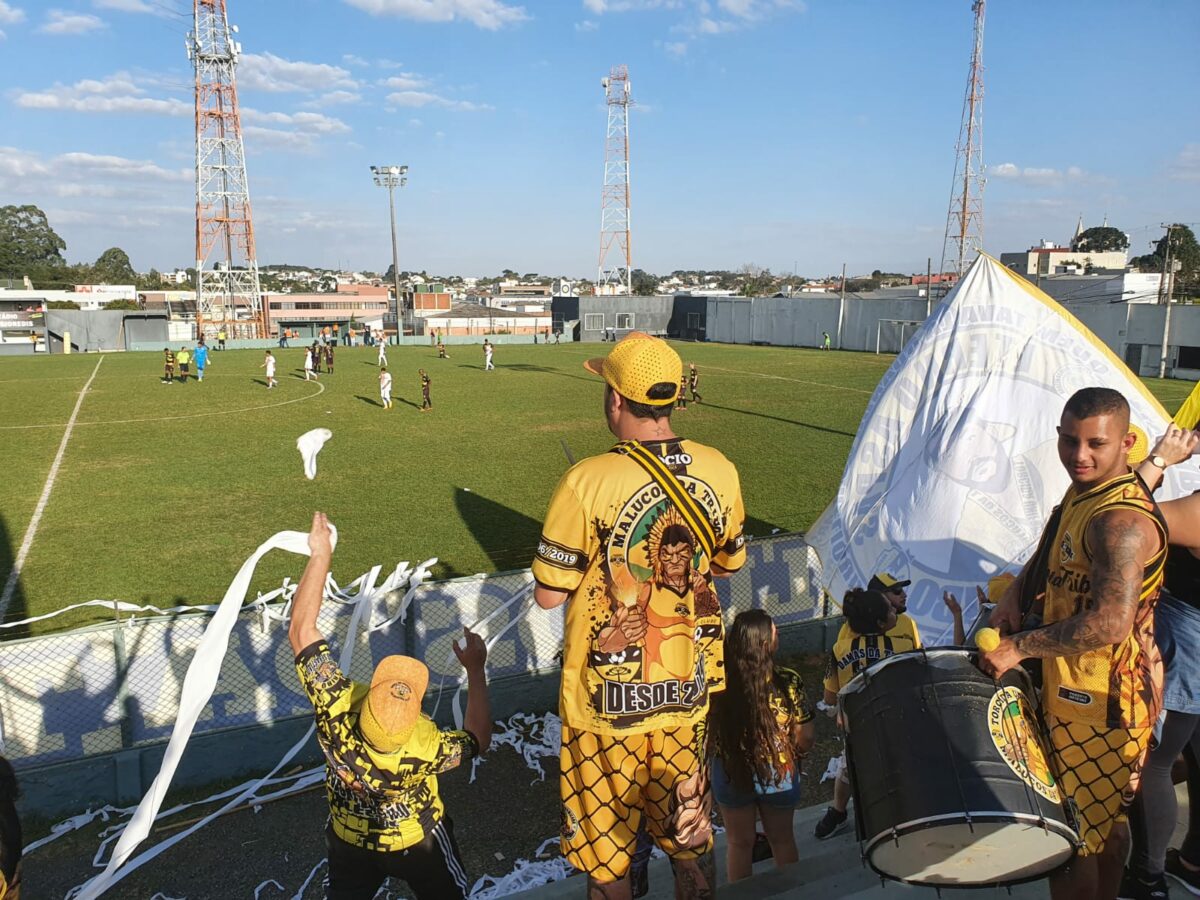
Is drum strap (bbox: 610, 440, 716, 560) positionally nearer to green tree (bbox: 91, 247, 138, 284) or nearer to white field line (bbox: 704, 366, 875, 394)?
white field line (bbox: 704, 366, 875, 394)

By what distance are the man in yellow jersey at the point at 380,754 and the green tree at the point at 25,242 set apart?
11837 cm

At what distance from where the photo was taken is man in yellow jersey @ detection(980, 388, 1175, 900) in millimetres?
2654

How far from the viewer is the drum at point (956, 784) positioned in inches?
99.3

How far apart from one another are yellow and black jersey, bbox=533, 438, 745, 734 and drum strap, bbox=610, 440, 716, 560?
0.03 feet

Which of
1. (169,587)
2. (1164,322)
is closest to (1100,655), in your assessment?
(169,587)

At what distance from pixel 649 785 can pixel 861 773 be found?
2.48 feet

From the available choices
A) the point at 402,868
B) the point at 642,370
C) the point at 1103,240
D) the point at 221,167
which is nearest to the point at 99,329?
the point at 221,167

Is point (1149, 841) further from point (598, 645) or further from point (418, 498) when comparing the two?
point (418, 498)

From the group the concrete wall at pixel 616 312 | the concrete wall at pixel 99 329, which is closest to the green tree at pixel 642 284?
the concrete wall at pixel 616 312

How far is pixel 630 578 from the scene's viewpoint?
2639mm

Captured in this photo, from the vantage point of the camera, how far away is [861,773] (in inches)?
113

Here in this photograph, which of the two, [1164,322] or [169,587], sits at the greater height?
[1164,322]

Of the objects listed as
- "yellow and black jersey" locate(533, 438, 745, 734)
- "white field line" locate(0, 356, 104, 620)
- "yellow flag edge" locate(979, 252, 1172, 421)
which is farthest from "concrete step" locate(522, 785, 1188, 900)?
"white field line" locate(0, 356, 104, 620)

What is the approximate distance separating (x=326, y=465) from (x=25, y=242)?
110 meters
